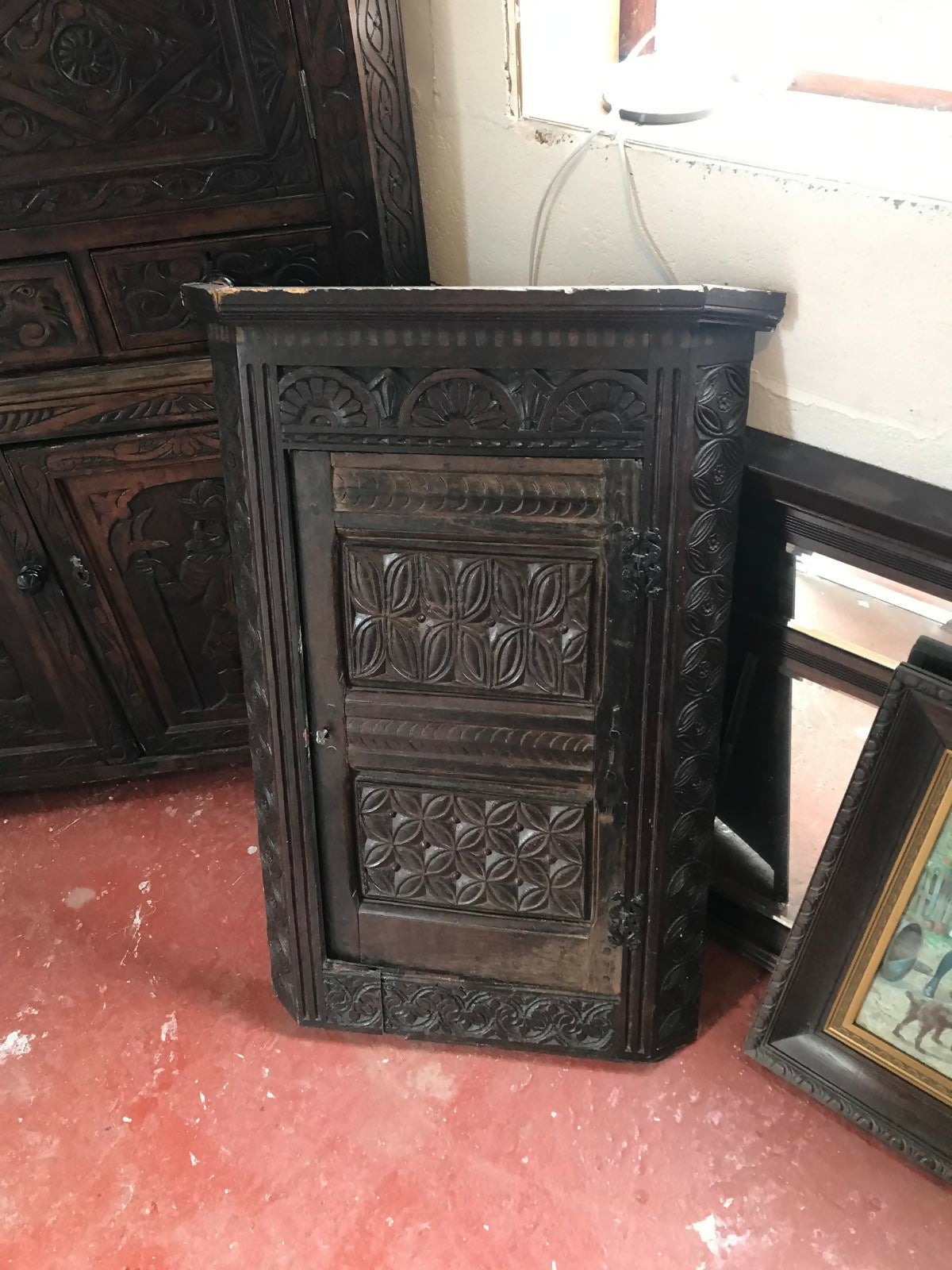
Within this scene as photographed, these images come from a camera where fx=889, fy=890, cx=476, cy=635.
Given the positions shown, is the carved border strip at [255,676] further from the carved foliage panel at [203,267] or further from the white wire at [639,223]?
the white wire at [639,223]

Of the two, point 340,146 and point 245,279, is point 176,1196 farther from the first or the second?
point 340,146

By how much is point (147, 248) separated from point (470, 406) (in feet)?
2.16

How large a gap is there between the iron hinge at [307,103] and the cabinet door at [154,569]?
52 centimetres

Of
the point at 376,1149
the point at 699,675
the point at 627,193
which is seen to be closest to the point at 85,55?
the point at 627,193

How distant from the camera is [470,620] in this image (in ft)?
4.20

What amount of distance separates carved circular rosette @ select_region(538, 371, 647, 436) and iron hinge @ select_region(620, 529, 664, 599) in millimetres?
136

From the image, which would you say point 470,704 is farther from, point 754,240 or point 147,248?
point 147,248

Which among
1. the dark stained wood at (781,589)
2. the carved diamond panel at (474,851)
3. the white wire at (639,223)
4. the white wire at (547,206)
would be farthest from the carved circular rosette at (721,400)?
the carved diamond panel at (474,851)

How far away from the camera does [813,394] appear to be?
119cm

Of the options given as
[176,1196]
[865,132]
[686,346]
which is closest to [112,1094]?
[176,1196]

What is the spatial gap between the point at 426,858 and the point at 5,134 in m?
1.27

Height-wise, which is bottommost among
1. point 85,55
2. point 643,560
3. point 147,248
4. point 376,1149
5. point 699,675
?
point 376,1149

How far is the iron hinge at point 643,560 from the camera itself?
1173 millimetres

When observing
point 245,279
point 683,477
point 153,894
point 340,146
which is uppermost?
point 340,146
